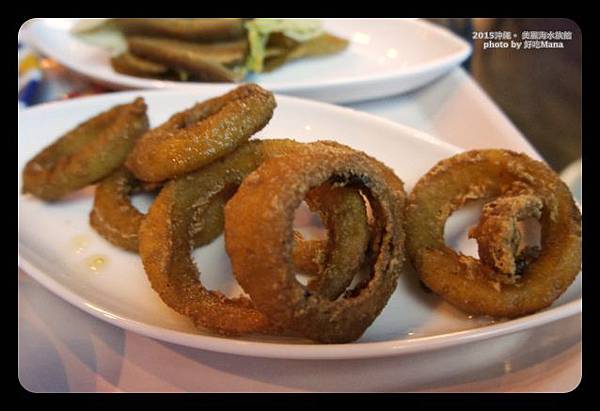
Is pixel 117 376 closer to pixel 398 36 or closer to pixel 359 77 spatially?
pixel 359 77

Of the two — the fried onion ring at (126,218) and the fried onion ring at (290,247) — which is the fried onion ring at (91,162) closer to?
the fried onion ring at (126,218)

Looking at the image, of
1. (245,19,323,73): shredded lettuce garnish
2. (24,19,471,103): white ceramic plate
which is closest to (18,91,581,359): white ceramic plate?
(24,19,471,103): white ceramic plate

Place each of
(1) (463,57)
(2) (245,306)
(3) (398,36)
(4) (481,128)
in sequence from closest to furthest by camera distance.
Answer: (2) (245,306) → (4) (481,128) → (1) (463,57) → (3) (398,36)

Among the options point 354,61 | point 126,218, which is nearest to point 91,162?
point 126,218

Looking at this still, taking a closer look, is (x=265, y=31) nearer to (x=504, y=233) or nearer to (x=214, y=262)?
(x=214, y=262)

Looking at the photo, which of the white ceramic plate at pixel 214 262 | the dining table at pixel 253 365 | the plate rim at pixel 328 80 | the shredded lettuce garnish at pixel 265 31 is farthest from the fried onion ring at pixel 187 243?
the shredded lettuce garnish at pixel 265 31
